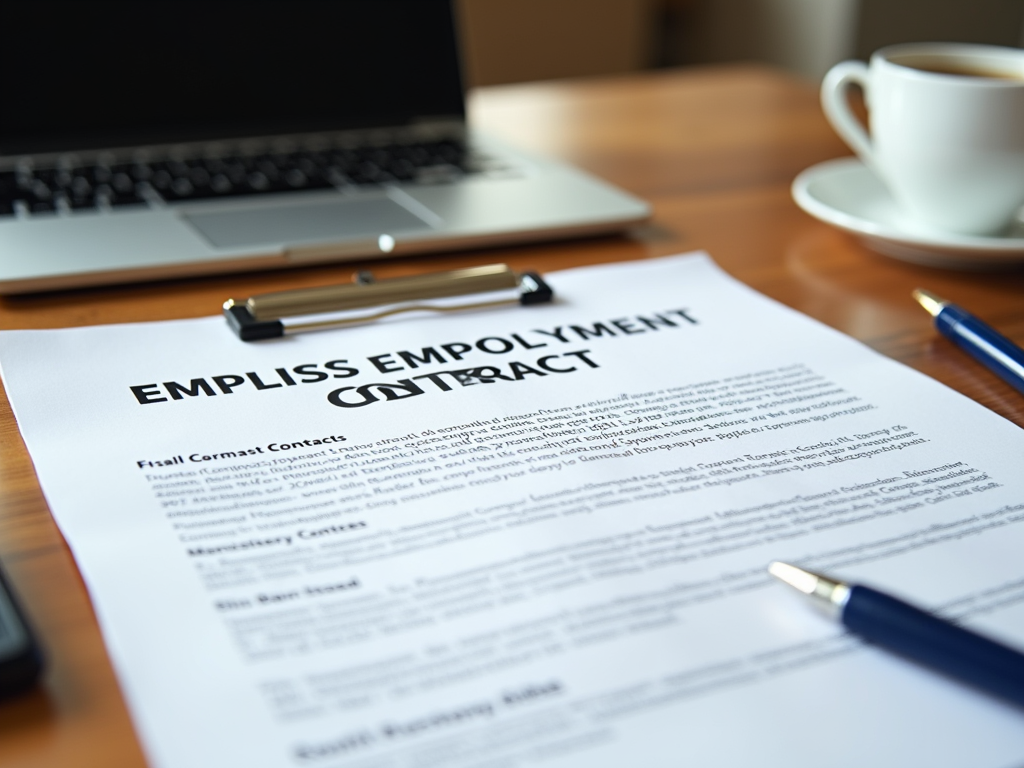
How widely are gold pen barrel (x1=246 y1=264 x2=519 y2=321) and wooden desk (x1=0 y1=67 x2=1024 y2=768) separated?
0.16 ft

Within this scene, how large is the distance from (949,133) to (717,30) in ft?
8.49

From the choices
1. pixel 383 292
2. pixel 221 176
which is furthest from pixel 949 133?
pixel 221 176

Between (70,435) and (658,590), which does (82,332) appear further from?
(658,590)

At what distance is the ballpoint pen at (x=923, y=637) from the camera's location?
29 cm

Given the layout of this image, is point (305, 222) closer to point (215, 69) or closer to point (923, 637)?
point (215, 69)

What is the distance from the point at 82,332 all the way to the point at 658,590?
1.07 ft

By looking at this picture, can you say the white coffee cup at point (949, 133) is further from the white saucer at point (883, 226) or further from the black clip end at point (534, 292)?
the black clip end at point (534, 292)

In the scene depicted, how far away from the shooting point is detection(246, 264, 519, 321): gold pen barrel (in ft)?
1.73

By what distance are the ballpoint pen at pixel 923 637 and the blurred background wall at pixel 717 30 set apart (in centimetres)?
211

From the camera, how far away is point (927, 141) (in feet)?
2.01

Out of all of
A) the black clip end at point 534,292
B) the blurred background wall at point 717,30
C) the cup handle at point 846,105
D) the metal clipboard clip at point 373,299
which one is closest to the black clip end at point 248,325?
the metal clipboard clip at point 373,299

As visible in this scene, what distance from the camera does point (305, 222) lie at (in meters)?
0.65

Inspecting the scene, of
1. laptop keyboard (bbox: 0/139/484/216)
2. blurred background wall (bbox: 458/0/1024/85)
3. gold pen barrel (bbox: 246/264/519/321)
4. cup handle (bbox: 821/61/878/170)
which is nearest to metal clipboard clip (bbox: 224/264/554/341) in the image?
gold pen barrel (bbox: 246/264/519/321)

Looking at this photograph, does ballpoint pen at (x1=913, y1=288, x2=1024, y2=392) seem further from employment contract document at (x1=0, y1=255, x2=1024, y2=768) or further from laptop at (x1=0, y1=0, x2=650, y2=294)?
laptop at (x1=0, y1=0, x2=650, y2=294)
